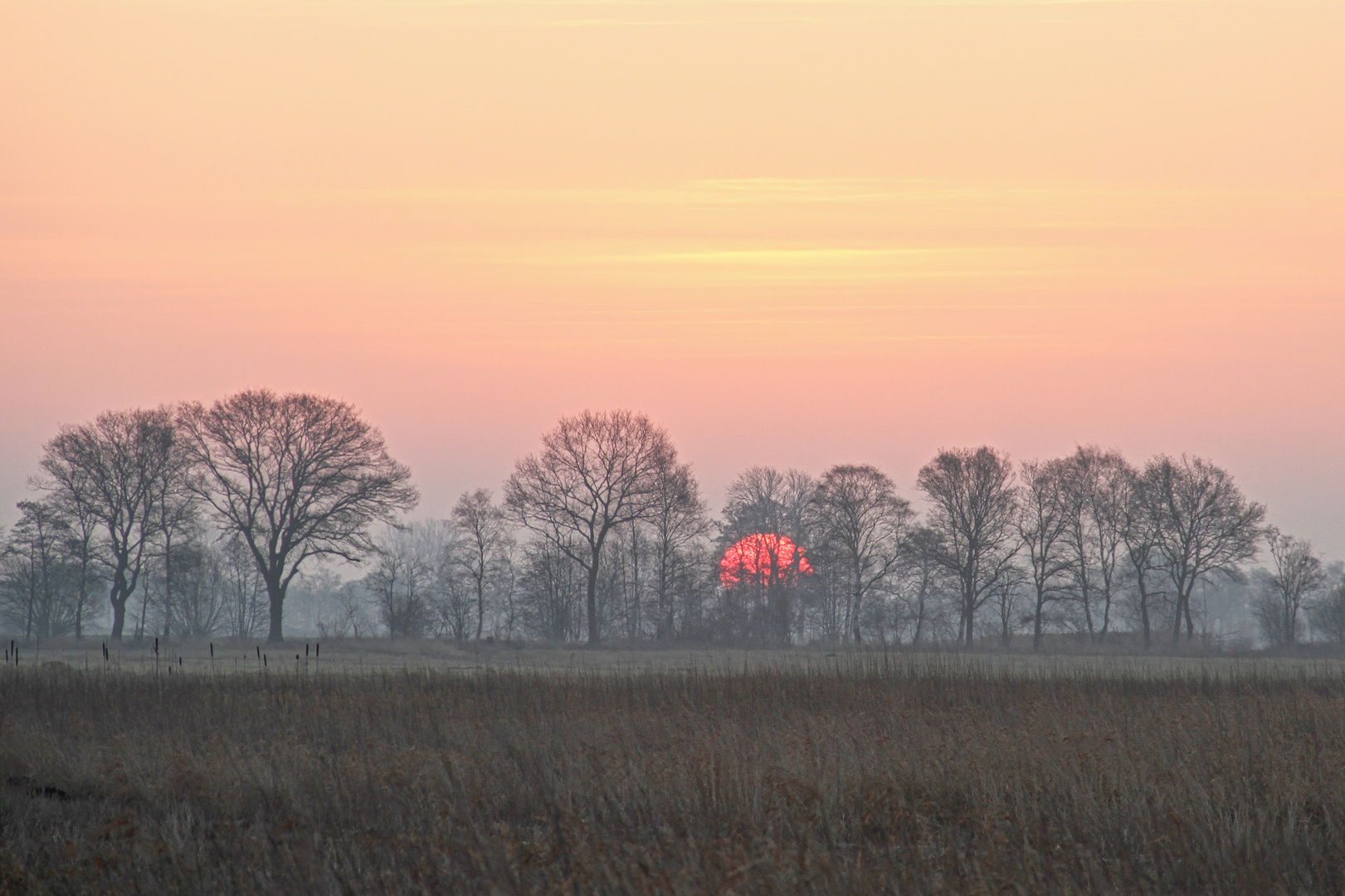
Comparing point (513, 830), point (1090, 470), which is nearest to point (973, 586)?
point (1090, 470)

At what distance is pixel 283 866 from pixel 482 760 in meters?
4.30

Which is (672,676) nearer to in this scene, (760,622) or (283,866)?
(283,866)

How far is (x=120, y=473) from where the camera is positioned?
51.5 meters

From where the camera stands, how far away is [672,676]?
902 inches

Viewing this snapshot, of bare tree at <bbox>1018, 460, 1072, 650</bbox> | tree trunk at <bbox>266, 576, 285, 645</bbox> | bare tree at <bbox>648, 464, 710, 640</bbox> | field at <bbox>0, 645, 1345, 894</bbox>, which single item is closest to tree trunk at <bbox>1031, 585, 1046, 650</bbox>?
bare tree at <bbox>1018, 460, 1072, 650</bbox>

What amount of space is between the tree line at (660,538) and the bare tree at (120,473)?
100 mm

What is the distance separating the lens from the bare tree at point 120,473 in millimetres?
51188

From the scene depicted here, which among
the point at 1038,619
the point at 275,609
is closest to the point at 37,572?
the point at 275,609

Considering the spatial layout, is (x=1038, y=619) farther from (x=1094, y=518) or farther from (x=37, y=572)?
(x=37, y=572)

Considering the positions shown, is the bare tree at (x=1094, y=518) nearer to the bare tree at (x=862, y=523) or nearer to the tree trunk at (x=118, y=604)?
the bare tree at (x=862, y=523)

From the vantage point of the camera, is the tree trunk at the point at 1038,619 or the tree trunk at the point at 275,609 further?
the tree trunk at the point at 1038,619

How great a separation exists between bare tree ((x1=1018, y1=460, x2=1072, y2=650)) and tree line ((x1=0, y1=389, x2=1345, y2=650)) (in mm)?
107

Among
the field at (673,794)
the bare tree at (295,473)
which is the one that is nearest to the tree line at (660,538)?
the bare tree at (295,473)

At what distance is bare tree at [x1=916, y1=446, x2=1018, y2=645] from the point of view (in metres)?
55.8
